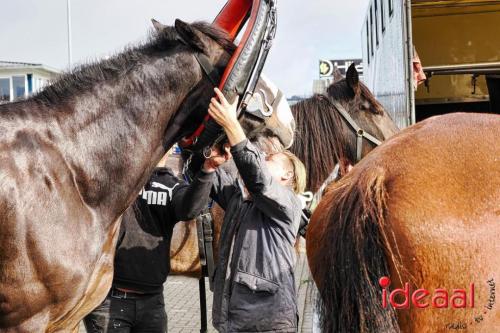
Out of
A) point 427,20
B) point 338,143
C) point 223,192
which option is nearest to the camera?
point 223,192

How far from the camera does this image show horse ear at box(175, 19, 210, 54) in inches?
95.5

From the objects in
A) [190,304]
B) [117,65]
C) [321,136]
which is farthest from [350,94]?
[190,304]

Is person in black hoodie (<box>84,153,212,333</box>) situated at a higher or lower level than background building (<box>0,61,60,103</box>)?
lower

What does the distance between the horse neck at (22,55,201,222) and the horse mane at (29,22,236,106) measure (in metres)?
0.04

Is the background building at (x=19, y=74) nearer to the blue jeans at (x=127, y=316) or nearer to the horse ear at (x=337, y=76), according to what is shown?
the horse ear at (x=337, y=76)

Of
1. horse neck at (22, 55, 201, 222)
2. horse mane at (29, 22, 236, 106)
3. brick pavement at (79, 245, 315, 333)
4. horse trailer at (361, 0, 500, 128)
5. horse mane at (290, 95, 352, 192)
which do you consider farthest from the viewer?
horse trailer at (361, 0, 500, 128)

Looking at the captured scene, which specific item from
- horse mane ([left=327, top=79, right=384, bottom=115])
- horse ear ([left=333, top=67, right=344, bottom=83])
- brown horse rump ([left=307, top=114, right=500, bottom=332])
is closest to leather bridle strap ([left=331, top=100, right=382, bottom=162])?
horse mane ([left=327, top=79, right=384, bottom=115])

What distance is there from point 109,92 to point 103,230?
23.6 inches

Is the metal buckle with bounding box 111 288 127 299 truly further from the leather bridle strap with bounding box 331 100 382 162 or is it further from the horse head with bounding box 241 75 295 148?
the leather bridle strap with bounding box 331 100 382 162

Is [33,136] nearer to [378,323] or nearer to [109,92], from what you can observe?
[109,92]

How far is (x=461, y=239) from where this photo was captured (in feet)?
5.12

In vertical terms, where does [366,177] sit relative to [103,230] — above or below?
above

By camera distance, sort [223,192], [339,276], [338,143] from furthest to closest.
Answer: [338,143], [223,192], [339,276]

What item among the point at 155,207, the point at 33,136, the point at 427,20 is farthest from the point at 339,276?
the point at 427,20
